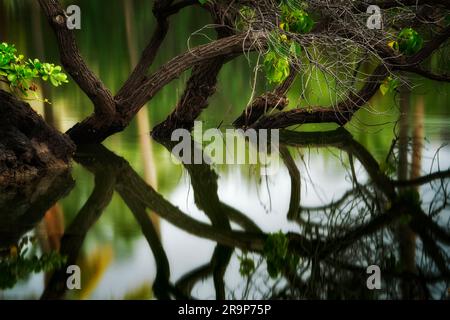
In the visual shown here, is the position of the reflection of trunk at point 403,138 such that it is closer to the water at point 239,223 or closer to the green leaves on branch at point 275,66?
the water at point 239,223

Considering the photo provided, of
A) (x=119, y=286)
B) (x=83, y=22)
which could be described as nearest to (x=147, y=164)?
(x=119, y=286)

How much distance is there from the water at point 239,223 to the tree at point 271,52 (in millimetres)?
382

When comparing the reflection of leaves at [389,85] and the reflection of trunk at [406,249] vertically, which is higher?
the reflection of leaves at [389,85]

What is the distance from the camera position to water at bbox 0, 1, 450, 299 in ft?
10.3

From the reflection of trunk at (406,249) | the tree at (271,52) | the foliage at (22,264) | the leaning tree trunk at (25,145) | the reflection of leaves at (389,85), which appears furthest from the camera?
the reflection of leaves at (389,85)

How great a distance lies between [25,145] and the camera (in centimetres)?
561

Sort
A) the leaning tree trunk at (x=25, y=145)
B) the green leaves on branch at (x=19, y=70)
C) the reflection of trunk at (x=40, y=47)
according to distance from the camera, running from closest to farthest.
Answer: the leaning tree trunk at (x=25, y=145) → the green leaves on branch at (x=19, y=70) → the reflection of trunk at (x=40, y=47)

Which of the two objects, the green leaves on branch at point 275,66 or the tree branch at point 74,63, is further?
the tree branch at point 74,63

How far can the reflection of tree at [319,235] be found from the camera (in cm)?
312

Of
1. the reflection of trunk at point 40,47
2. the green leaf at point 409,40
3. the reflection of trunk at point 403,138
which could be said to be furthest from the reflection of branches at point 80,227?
the reflection of trunk at point 40,47

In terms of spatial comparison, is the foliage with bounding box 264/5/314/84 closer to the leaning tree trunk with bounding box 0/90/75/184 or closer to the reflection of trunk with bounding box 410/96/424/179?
the reflection of trunk with bounding box 410/96/424/179

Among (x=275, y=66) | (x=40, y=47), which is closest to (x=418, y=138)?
(x=275, y=66)

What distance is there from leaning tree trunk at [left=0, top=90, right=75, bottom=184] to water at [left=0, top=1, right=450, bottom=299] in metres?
0.18

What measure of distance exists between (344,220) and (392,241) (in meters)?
0.57
